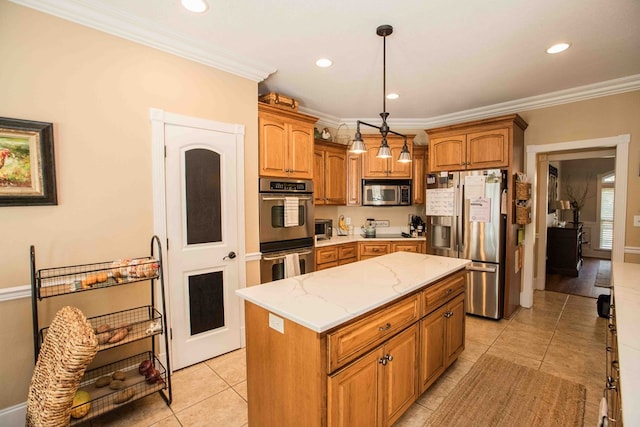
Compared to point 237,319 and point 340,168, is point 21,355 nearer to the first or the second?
point 237,319

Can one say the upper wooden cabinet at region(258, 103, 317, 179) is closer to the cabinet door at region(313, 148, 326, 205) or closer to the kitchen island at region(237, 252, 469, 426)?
the cabinet door at region(313, 148, 326, 205)

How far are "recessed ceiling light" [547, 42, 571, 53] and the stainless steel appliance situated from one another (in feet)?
10.5

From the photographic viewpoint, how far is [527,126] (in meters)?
3.92

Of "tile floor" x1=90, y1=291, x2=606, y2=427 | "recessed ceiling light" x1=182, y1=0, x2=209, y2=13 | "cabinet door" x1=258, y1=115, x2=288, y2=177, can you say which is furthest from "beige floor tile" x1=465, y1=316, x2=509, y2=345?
"recessed ceiling light" x1=182, y1=0, x2=209, y2=13

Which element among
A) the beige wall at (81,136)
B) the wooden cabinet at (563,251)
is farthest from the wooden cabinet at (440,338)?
the wooden cabinet at (563,251)

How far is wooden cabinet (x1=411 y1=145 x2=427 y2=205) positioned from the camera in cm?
462

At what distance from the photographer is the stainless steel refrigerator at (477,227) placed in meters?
3.54

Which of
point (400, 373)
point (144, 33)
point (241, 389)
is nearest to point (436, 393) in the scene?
point (400, 373)

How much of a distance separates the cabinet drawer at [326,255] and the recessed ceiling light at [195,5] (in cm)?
275

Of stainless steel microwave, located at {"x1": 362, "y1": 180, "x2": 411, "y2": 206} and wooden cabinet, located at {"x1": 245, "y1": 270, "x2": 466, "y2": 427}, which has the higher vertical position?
stainless steel microwave, located at {"x1": 362, "y1": 180, "x2": 411, "y2": 206}

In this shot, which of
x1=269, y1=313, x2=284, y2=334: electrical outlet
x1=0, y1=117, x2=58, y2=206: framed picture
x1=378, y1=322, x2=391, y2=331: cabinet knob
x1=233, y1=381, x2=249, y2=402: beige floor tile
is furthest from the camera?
x1=233, y1=381, x2=249, y2=402: beige floor tile

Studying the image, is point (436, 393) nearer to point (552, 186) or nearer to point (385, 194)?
point (385, 194)

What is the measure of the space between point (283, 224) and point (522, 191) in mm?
2970

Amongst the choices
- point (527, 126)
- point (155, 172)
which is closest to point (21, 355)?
point (155, 172)
